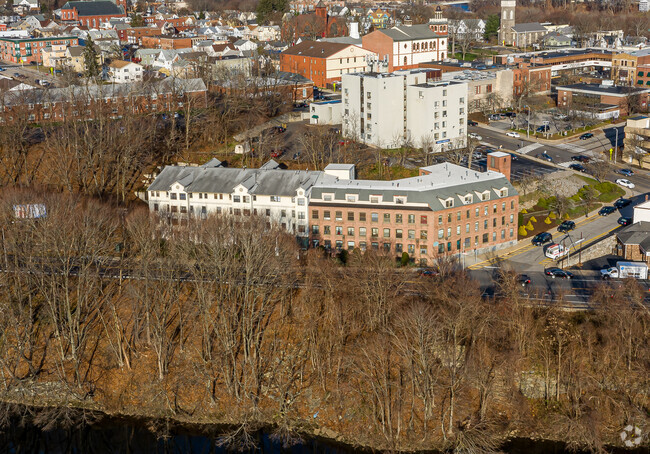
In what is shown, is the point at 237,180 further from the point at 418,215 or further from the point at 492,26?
the point at 492,26

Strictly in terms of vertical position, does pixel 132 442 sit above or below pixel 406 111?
below

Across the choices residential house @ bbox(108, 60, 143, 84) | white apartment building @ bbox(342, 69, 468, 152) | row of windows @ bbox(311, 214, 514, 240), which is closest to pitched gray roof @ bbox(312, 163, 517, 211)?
row of windows @ bbox(311, 214, 514, 240)

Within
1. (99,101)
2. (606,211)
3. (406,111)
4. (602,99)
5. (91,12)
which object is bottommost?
(606,211)

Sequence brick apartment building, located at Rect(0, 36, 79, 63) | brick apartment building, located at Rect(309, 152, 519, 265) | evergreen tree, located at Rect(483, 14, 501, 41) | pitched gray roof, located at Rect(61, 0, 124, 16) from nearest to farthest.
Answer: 1. brick apartment building, located at Rect(309, 152, 519, 265)
2. brick apartment building, located at Rect(0, 36, 79, 63)
3. evergreen tree, located at Rect(483, 14, 501, 41)
4. pitched gray roof, located at Rect(61, 0, 124, 16)

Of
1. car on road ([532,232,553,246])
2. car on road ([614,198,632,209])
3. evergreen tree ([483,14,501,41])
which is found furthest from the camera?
evergreen tree ([483,14,501,41])

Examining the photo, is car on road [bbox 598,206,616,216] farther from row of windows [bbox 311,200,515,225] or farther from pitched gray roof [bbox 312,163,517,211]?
row of windows [bbox 311,200,515,225]

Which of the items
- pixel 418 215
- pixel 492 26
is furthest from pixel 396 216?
pixel 492 26

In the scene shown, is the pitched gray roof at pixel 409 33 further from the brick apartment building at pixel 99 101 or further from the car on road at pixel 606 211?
the car on road at pixel 606 211

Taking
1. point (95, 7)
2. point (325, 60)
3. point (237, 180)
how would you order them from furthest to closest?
point (95, 7) < point (325, 60) < point (237, 180)

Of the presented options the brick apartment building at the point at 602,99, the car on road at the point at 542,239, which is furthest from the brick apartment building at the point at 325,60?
the car on road at the point at 542,239
